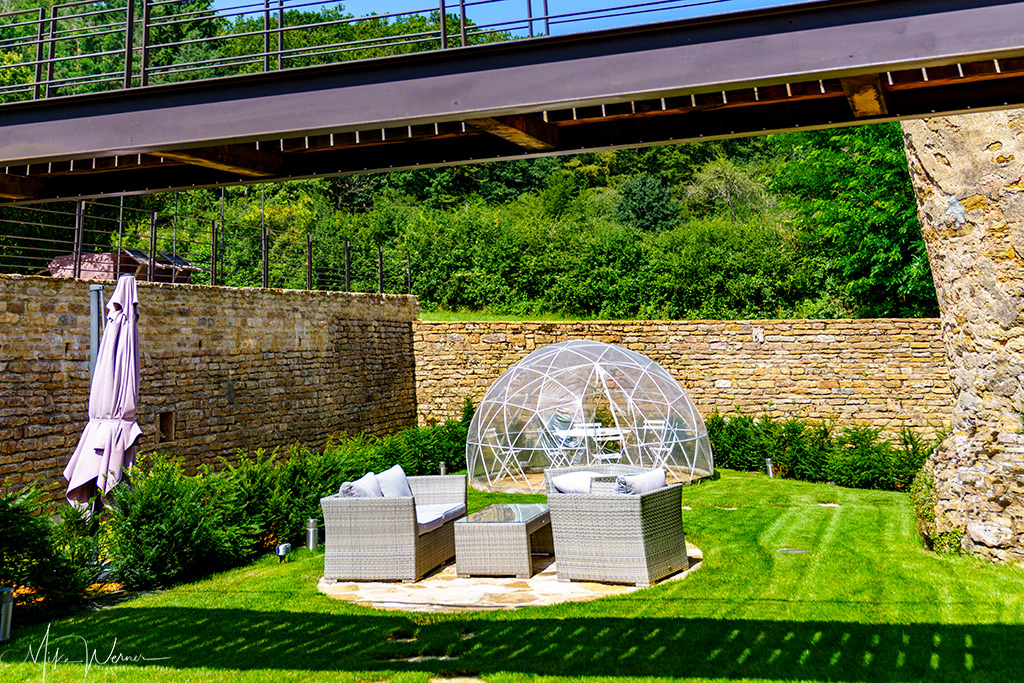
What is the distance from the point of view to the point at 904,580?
6.14 meters

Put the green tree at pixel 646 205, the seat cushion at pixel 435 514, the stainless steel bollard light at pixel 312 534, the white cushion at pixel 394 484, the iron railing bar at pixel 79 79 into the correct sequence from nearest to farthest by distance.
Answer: the iron railing bar at pixel 79 79 → the seat cushion at pixel 435 514 → the white cushion at pixel 394 484 → the stainless steel bollard light at pixel 312 534 → the green tree at pixel 646 205

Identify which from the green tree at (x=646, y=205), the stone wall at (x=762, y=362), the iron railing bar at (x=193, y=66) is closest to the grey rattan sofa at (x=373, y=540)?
the iron railing bar at (x=193, y=66)

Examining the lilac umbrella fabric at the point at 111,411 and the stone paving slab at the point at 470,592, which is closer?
the stone paving slab at the point at 470,592

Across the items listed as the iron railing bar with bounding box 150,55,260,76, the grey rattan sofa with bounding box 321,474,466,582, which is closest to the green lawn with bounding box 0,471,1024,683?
the grey rattan sofa with bounding box 321,474,466,582

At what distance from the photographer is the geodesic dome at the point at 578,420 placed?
1171cm

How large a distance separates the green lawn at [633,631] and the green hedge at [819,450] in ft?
15.7

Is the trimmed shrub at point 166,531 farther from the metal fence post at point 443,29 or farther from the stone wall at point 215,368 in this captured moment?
the metal fence post at point 443,29

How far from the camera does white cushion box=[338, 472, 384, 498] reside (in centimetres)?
686

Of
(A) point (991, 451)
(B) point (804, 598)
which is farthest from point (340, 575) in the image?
(A) point (991, 451)

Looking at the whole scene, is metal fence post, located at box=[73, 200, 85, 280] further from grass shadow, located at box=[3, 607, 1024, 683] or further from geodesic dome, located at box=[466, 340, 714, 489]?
geodesic dome, located at box=[466, 340, 714, 489]

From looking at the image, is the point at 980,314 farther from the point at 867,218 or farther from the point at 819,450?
the point at 867,218

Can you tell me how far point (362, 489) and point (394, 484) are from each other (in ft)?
2.07

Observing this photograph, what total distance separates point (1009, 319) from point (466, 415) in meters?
9.51

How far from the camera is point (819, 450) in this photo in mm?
12375
